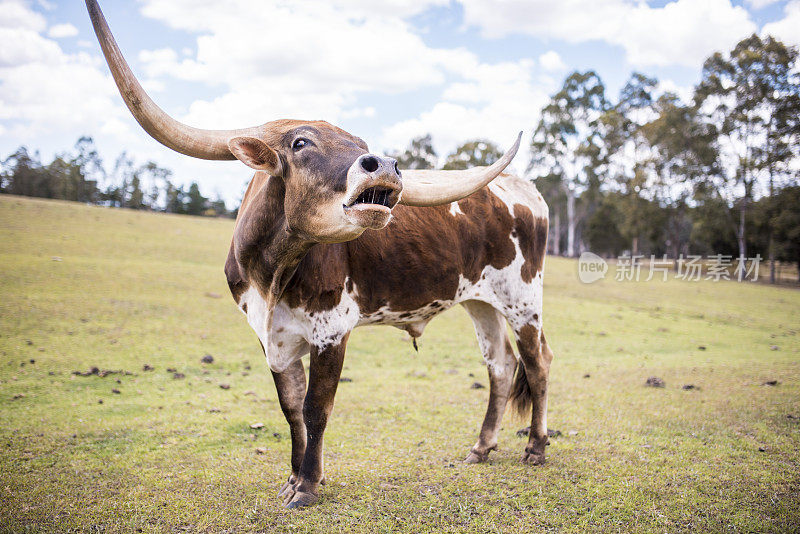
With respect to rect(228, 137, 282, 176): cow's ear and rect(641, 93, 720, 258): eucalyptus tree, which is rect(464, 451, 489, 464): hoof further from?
rect(641, 93, 720, 258): eucalyptus tree

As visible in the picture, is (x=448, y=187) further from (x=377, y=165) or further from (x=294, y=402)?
(x=294, y=402)

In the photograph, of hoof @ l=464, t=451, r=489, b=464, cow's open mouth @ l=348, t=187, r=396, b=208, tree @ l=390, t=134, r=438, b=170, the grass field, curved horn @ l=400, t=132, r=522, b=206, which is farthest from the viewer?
tree @ l=390, t=134, r=438, b=170

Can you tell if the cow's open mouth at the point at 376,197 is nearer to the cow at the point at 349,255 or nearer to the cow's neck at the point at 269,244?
the cow at the point at 349,255

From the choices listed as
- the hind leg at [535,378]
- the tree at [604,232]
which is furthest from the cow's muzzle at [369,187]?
the tree at [604,232]

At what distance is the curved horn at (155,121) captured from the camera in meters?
3.18

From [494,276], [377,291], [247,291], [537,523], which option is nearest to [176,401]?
[247,291]

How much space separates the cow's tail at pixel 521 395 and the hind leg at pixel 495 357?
3.4 inches

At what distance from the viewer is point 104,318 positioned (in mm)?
10523

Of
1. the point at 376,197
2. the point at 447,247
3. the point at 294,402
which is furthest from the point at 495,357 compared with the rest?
the point at 376,197

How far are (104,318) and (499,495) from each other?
30.1 ft

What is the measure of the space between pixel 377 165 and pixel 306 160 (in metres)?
0.59

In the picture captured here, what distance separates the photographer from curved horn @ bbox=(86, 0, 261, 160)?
3184 mm

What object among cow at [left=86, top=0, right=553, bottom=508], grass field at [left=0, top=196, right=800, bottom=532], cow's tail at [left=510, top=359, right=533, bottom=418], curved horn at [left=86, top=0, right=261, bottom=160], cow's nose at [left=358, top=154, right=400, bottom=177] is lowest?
grass field at [left=0, top=196, right=800, bottom=532]

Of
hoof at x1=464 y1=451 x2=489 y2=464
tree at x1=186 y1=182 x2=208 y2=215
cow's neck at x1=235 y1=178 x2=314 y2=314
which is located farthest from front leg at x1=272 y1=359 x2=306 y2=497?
tree at x1=186 y1=182 x2=208 y2=215
